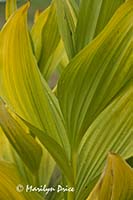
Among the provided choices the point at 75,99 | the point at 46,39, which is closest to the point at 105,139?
the point at 75,99

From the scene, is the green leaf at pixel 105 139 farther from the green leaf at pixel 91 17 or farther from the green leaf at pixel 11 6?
the green leaf at pixel 11 6

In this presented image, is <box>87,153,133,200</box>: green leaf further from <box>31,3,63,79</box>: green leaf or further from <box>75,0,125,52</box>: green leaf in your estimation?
<box>31,3,63,79</box>: green leaf

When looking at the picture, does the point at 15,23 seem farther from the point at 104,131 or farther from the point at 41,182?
the point at 41,182

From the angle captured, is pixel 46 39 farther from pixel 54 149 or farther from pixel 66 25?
pixel 54 149

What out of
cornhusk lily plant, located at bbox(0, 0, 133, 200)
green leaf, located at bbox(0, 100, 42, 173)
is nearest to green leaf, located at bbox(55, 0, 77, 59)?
cornhusk lily plant, located at bbox(0, 0, 133, 200)

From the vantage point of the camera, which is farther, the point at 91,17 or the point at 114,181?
the point at 91,17

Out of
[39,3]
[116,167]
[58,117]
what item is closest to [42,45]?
[58,117]
